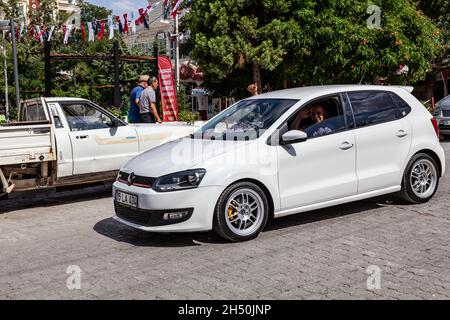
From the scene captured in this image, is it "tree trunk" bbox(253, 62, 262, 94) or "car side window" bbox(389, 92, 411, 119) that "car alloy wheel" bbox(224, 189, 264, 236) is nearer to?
"car side window" bbox(389, 92, 411, 119)

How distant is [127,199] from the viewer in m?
5.98

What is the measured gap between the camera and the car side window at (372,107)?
6797mm

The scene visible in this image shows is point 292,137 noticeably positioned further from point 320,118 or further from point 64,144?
point 64,144

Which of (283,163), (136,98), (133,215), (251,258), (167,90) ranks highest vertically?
(167,90)

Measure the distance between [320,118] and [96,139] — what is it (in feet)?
13.1

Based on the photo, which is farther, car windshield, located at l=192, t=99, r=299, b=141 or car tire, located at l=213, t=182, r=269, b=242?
car windshield, located at l=192, t=99, r=299, b=141

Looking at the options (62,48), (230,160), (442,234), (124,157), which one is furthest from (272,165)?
(62,48)

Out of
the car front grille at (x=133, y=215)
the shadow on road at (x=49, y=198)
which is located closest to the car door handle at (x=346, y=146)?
the car front grille at (x=133, y=215)

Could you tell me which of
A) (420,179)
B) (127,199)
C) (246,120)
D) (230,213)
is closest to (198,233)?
(230,213)

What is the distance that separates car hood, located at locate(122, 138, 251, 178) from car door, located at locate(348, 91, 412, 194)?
1609mm

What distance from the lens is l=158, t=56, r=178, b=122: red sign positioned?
701 inches

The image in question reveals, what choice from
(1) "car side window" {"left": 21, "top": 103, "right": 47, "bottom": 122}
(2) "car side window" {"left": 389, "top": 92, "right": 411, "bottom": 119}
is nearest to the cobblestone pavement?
(2) "car side window" {"left": 389, "top": 92, "right": 411, "bottom": 119}

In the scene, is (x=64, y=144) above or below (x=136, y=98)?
below

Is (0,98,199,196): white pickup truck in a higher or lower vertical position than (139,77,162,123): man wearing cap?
lower
